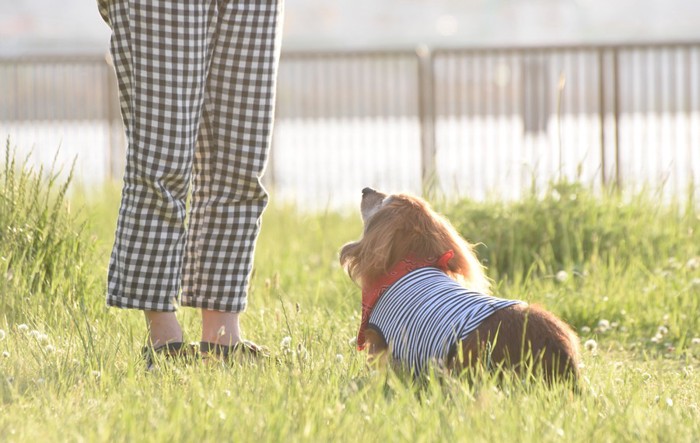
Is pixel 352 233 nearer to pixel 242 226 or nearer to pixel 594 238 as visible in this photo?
pixel 594 238

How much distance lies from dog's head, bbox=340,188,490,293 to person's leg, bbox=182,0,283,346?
12.5 inches

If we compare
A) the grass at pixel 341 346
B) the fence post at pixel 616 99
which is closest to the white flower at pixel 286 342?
the grass at pixel 341 346

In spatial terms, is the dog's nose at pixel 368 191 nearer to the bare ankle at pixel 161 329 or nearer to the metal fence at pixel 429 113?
the bare ankle at pixel 161 329

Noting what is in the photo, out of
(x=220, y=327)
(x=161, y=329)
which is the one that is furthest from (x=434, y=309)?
(x=161, y=329)

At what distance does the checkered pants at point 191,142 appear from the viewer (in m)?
2.85

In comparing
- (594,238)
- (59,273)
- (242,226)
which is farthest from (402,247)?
(594,238)

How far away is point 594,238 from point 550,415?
2.40 metres

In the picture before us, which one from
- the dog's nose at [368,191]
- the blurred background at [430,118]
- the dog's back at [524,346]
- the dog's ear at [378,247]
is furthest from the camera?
the blurred background at [430,118]

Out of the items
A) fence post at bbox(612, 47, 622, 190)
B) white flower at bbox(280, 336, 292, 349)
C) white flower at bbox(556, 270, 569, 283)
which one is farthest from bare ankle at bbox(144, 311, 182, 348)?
fence post at bbox(612, 47, 622, 190)

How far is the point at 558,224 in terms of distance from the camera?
190 inches

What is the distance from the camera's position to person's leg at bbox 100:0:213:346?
2.84 m

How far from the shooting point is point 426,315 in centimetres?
277

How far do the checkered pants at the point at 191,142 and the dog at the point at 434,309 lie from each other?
0.36 metres

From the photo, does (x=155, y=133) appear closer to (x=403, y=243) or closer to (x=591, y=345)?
(x=403, y=243)
